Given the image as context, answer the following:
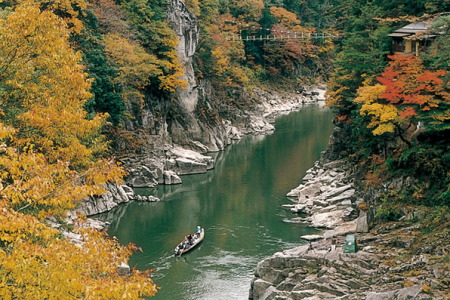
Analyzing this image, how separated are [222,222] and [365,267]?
37.3 feet

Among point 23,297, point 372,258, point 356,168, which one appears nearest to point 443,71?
point 372,258

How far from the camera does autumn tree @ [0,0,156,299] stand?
278 inches

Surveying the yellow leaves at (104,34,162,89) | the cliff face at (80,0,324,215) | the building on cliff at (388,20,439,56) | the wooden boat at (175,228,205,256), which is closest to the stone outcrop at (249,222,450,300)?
the wooden boat at (175,228,205,256)

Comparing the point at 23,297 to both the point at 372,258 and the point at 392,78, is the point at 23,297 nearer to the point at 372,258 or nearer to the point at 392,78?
the point at 372,258

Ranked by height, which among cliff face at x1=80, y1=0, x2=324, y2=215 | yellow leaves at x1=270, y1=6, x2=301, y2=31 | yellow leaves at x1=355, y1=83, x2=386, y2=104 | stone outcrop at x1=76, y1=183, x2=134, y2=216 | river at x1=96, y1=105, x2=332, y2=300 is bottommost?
river at x1=96, y1=105, x2=332, y2=300

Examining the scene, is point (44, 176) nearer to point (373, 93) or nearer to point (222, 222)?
point (373, 93)

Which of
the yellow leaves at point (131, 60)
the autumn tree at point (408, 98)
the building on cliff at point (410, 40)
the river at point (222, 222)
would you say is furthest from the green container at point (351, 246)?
the yellow leaves at point (131, 60)

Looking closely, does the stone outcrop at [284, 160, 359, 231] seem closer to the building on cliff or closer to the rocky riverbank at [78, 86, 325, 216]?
the building on cliff

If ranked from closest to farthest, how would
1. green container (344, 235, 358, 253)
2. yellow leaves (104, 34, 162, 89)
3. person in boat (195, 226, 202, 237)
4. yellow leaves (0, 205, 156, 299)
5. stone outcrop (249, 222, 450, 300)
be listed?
yellow leaves (0, 205, 156, 299) → stone outcrop (249, 222, 450, 300) → green container (344, 235, 358, 253) → person in boat (195, 226, 202, 237) → yellow leaves (104, 34, 162, 89)

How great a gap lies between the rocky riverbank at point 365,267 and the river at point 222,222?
6.18ft

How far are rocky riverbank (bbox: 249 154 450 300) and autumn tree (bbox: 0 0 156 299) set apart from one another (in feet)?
19.1

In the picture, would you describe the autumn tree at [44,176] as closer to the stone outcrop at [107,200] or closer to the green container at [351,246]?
the green container at [351,246]

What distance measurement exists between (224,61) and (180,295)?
34.2m

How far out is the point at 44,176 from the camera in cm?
921
